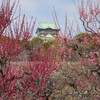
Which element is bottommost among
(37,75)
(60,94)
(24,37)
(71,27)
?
(60,94)

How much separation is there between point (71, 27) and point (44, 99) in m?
2.74

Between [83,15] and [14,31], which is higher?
[83,15]

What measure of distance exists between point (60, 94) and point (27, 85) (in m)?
2.40

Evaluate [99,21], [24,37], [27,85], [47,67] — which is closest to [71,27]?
[99,21]

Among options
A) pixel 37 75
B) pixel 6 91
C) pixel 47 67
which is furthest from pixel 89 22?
pixel 6 91

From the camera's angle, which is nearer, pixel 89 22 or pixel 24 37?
pixel 24 37

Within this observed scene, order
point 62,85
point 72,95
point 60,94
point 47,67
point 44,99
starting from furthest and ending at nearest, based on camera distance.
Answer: point 62,85 < point 60,94 < point 72,95 < point 44,99 < point 47,67

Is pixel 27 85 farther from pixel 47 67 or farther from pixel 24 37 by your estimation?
pixel 24 37

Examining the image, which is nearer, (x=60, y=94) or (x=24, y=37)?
(x=24, y=37)

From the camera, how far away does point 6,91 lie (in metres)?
4.72

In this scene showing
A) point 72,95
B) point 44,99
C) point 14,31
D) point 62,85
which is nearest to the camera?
point 14,31

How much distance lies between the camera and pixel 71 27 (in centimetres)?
616

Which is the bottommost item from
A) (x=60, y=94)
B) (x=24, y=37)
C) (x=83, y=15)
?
(x=60, y=94)

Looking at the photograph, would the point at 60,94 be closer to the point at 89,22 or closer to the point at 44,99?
the point at 44,99
